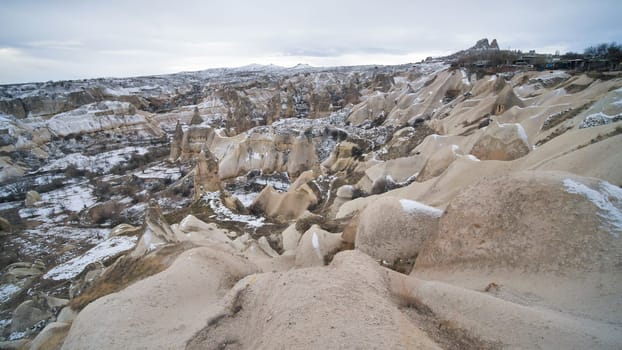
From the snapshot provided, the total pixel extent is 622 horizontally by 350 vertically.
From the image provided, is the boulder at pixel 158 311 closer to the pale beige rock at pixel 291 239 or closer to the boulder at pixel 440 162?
the pale beige rock at pixel 291 239

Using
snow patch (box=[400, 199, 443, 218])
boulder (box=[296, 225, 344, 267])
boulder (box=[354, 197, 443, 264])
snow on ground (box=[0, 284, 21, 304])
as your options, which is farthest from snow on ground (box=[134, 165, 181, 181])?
snow patch (box=[400, 199, 443, 218])

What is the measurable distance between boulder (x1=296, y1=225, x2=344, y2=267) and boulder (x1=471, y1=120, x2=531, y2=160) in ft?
24.6

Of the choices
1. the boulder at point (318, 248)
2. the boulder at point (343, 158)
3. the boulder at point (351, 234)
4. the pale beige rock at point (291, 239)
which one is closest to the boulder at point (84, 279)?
the pale beige rock at point (291, 239)

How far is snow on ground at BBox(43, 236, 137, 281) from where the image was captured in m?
14.7

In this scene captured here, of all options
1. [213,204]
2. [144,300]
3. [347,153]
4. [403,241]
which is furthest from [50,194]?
[403,241]

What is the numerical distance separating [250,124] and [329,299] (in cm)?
4761

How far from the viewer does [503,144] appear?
13.2m

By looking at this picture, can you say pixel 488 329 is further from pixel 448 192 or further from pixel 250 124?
pixel 250 124

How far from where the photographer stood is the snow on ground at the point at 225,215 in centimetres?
1936

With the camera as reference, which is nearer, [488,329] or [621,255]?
[488,329]

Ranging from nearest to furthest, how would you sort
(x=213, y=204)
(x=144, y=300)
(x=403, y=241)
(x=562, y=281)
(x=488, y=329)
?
(x=488, y=329) < (x=562, y=281) < (x=144, y=300) < (x=403, y=241) < (x=213, y=204)

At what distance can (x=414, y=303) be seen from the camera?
5523mm

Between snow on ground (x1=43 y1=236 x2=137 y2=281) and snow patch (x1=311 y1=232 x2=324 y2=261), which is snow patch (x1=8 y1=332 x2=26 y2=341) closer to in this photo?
snow on ground (x1=43 y1=236 x2=137 y2=281)

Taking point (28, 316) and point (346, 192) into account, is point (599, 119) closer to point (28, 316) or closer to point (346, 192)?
point (346, 192)
